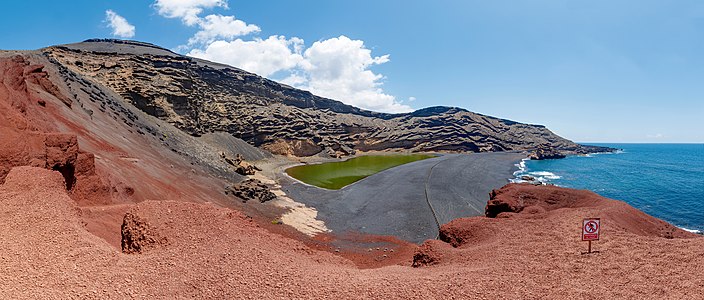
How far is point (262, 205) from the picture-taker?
104 ft

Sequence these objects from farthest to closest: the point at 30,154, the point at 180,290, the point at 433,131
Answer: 1. the point at 433,131
2. the point at 30,154
3. the point at 180,290

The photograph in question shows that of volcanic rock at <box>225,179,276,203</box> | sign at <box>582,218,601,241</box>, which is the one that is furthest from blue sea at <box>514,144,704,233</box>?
volcanic rock at <box>225,179,276,203</box>

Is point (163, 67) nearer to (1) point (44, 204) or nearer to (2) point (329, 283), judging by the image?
(1) point (44, 204)

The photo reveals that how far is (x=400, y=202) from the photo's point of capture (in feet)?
116

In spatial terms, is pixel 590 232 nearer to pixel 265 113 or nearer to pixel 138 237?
pixel 138 237

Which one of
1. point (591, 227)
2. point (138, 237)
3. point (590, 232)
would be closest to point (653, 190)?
point (590, 232)

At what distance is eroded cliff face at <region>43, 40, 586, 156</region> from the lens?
5797 centimetres

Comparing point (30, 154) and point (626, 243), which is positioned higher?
point (30, 154)

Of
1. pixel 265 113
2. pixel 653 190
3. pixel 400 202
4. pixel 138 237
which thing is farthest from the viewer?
pixel 265 113

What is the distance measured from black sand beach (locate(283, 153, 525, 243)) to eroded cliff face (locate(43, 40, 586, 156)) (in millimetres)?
33554

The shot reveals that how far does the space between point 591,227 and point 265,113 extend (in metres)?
83.4

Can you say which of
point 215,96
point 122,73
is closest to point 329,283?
point 122,73

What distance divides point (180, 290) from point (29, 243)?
3.64 metres

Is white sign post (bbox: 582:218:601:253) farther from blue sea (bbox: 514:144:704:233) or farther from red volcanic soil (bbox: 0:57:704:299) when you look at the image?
blue sea (bbox: 514:144:704:233)
